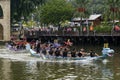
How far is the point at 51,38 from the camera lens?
2916 inches

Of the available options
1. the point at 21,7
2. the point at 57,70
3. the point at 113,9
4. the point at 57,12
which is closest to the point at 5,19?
the point at 21,7

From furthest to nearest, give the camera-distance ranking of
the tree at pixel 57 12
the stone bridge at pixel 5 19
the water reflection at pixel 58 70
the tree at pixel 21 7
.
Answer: the tree at pixel 57 12
the tree at pixel 21 7
the stone bridge at pixel 5 19
the water reflection at pixel 58 70

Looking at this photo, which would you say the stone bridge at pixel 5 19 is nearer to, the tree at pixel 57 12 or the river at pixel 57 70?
the tree at pixel 57 12

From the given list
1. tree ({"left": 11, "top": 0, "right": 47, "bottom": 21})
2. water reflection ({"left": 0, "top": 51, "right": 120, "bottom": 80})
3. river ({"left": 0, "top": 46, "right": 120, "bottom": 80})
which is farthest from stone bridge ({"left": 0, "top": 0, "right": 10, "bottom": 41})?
water reflection ({"left": 0, "top": 51, "right": 120, "bottom": 80})

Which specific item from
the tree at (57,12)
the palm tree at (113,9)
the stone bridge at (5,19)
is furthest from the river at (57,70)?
the tree at (57,12)

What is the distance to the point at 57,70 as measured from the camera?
36.4m

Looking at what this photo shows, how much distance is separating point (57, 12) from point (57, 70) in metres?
51.6

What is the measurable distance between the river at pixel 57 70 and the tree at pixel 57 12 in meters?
42.2

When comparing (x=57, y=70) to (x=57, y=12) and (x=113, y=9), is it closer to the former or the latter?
(x=113, y=9)

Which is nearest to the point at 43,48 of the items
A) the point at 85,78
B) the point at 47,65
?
the point at 47,65

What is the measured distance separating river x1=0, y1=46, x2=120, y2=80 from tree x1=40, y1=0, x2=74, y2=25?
4223cm

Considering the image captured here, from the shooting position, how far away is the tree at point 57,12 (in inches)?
Result: 3435

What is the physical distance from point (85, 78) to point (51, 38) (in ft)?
141

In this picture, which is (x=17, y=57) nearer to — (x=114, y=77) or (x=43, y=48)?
(x=43, y=48)
